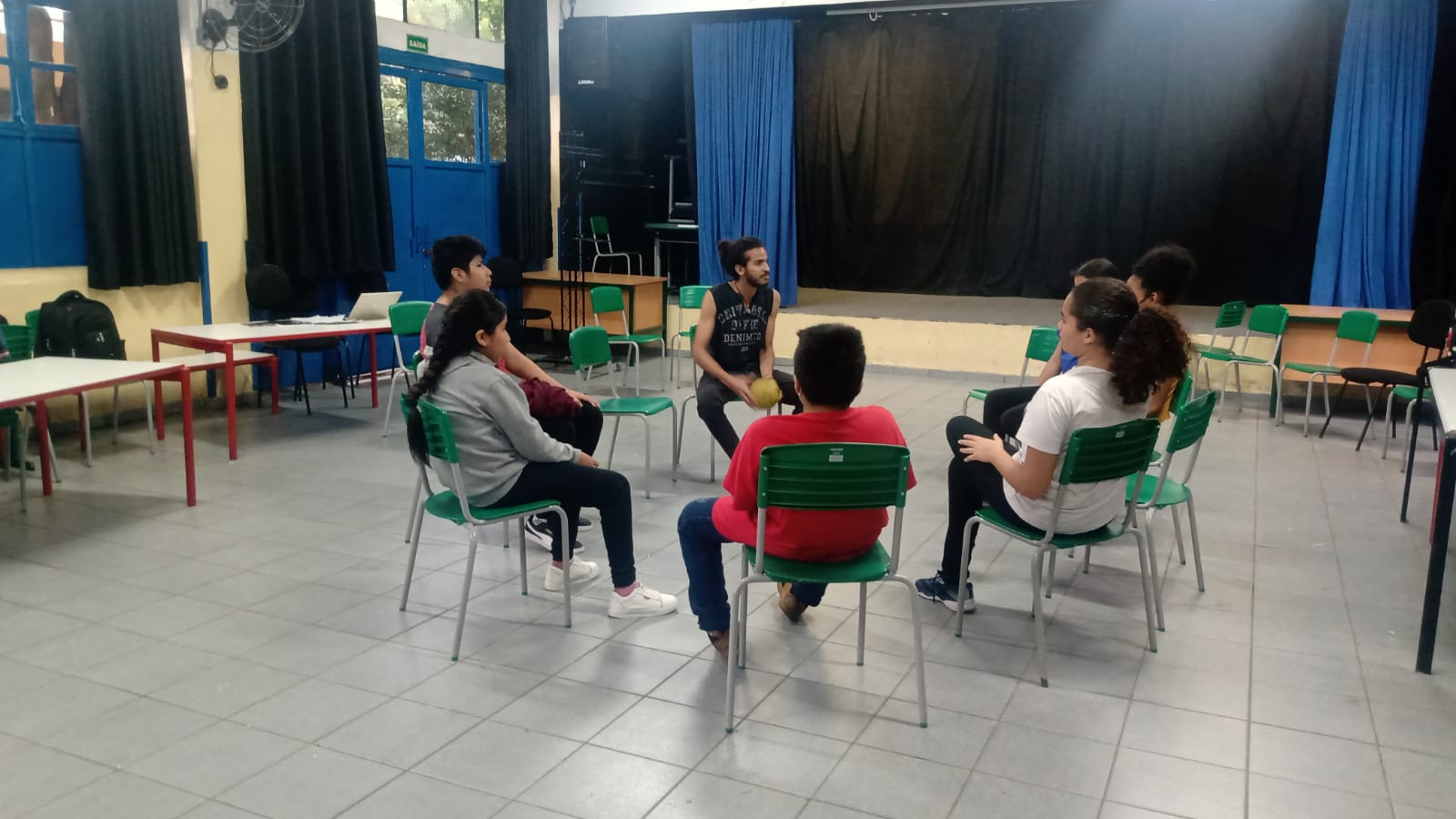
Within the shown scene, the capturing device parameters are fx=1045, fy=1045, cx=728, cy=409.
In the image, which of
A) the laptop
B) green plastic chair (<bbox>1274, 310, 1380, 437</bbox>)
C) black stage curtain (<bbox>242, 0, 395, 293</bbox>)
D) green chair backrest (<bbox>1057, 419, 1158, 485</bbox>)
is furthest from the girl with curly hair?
green plastic chair (<bbox>1274, 310, 1380, 437</bbox>)

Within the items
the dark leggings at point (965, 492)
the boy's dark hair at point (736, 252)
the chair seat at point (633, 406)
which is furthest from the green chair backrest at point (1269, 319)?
the chair seat at point (633, 406)

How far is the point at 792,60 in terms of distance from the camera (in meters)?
8.65

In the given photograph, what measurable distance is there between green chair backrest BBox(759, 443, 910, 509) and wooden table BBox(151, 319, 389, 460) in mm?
3562

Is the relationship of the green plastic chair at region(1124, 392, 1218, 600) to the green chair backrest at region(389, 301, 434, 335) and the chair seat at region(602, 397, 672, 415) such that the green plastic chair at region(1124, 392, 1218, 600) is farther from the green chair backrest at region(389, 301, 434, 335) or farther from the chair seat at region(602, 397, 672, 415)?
the green chair backrest at region(389, 301, 434, 335)

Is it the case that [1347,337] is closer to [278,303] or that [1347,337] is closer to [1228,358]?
[1228,358]

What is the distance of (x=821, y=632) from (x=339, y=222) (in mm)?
5187

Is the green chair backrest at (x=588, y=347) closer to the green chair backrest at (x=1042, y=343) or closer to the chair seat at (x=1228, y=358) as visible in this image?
the green chair backrest at (x=1042, y=343)

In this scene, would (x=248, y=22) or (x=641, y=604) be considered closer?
(x=641, y=604)

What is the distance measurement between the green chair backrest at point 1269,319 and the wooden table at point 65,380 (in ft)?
19.4

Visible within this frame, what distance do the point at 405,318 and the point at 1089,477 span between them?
423 centimetres

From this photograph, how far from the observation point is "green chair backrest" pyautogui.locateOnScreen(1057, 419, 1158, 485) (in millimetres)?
2600

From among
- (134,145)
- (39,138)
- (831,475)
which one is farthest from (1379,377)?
(39,138)

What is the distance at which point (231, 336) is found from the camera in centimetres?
525

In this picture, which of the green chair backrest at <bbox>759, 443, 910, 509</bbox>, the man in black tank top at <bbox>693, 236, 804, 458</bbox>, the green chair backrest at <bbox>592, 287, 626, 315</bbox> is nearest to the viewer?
the green chair backrest at <bbox>759, 443, 910, 509</bbox>
